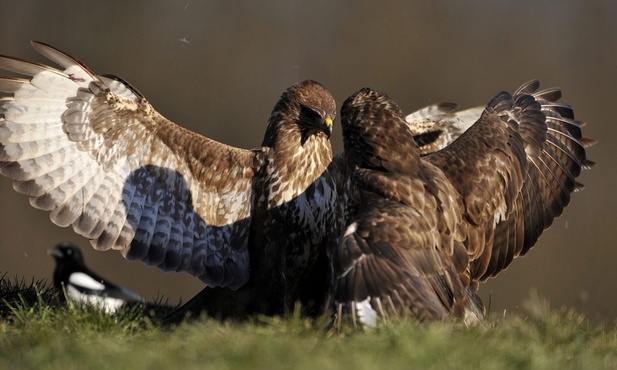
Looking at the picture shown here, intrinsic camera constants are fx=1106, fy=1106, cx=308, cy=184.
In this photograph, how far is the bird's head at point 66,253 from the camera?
11.6 m

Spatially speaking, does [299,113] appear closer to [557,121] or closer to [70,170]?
[70,170]

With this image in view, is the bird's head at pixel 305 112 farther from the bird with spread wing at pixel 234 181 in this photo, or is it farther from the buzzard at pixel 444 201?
the buzzard at pixel 444 201

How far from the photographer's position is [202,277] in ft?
24.6

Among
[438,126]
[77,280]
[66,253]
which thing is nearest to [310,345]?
[438,126]

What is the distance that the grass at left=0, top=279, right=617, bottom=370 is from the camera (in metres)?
4.66

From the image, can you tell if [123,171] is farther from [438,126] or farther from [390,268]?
[438,126]

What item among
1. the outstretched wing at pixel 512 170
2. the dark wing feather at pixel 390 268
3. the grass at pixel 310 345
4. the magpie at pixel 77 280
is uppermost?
the outstretched wing at pixel 512 170

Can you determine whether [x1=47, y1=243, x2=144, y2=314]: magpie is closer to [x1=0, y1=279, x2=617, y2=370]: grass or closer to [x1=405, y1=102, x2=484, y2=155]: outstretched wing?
[x1=405, y1=102, x2=484, y2=155]: outstretched wing

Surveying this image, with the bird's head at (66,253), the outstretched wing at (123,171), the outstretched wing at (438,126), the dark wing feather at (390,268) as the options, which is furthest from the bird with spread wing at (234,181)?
the bird's head at (66,253)

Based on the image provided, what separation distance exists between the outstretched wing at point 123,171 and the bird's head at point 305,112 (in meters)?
0.28

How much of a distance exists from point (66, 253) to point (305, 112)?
16.8 feet

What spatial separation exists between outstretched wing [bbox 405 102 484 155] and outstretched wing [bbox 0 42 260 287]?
6.36 ft

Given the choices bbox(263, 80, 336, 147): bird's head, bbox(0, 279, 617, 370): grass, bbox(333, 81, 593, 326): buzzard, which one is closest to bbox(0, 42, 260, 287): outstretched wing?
bbox(263, 80, 336, 147): bird's head

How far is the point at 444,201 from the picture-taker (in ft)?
21.6
